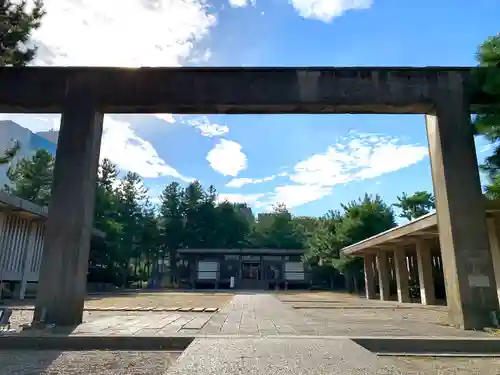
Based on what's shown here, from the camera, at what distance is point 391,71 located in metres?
6.84

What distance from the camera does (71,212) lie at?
6.26 m

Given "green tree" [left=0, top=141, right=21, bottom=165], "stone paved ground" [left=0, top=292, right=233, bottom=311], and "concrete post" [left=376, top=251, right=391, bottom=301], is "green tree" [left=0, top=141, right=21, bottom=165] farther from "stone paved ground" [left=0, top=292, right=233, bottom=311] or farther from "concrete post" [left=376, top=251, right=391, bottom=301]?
"concrete post" [left=376, top=251, right=391, bottom=301]

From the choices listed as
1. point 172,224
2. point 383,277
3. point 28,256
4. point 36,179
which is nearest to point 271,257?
point 172,224

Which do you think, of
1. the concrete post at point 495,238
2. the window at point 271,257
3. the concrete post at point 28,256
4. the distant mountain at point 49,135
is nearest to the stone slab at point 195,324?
the concrete post at point 495,238

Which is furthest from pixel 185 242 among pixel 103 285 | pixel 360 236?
pixel 360 236

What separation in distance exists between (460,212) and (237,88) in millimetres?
4408

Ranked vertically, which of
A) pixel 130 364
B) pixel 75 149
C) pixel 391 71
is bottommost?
pixel 130 364

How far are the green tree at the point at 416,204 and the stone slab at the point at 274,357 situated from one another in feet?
88.6

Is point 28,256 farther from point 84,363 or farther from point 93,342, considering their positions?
point 84,363

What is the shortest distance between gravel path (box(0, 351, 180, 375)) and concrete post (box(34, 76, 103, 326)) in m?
1.59

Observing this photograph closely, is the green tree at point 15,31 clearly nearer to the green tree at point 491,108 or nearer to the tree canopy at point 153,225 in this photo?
the green tree at point 491,108

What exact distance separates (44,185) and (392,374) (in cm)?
3864

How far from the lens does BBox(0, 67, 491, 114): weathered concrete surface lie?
673 cm

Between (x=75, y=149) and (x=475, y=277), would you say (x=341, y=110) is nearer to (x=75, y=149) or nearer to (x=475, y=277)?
(x=475, y=277)
